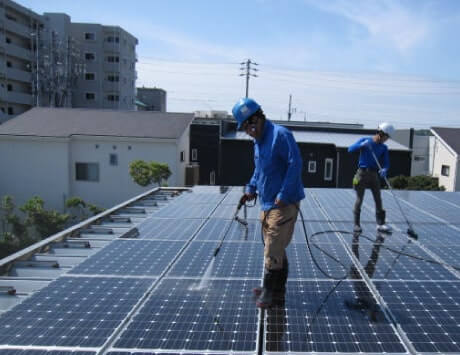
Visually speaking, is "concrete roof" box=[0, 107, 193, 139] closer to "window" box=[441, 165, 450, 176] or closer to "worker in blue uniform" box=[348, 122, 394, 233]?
"worker in blue uniform" box=[348, 122, 394, 233]

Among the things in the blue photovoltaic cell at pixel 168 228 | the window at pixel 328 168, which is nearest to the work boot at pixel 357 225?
the blue photovoltaic cell at pixel 168 228

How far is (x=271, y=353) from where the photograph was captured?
286 centimetres

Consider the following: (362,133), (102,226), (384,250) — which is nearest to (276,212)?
(384,250)

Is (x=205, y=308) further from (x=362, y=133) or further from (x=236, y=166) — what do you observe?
(x=362, y=133)

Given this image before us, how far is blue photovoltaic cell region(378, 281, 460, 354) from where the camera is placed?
2998 millimetres

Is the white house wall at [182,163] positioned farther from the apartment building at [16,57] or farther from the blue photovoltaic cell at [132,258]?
the apartment building at [16,57]

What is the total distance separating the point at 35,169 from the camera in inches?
896

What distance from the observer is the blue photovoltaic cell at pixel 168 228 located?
19.3 feet

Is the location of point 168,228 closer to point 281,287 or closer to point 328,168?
point 281,287

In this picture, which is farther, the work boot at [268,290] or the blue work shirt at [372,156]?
the blue work shirt at [372,156]

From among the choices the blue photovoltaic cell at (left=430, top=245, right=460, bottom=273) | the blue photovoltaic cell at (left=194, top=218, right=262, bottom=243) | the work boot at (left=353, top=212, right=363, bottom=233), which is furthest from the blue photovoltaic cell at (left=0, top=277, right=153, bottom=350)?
the blue photovoltaic cell at (left=430, top=245, right=460, bottom=273)

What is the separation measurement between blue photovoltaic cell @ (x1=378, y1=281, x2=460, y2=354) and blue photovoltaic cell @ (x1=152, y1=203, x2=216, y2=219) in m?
4.17

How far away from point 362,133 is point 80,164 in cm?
2294

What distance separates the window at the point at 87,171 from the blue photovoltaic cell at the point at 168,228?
17342mm
